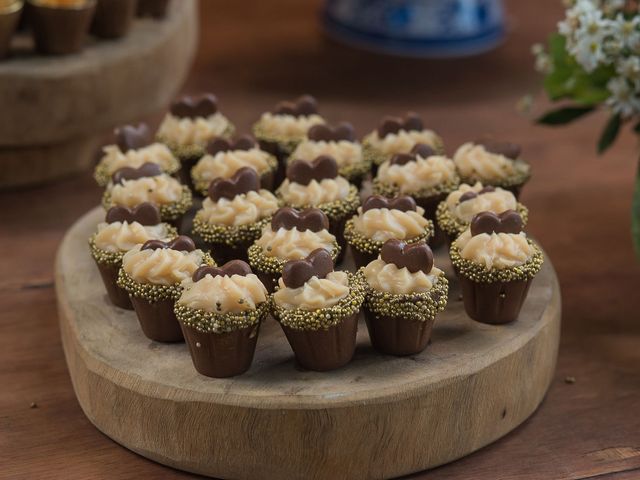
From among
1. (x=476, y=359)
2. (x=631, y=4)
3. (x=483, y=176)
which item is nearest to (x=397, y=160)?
(x=483, y=176)

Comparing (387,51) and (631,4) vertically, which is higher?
(631,4)

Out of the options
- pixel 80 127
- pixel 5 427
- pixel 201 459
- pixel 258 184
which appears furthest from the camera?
pixel 80 127

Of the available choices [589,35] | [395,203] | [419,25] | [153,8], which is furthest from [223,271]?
[419,25]

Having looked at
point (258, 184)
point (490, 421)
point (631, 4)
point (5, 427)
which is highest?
point (631, 4)

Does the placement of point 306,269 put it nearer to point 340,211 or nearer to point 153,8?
point 340,211

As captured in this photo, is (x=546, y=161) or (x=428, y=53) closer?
(x=546, y=161)

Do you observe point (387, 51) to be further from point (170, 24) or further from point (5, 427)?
point (5, 427)
